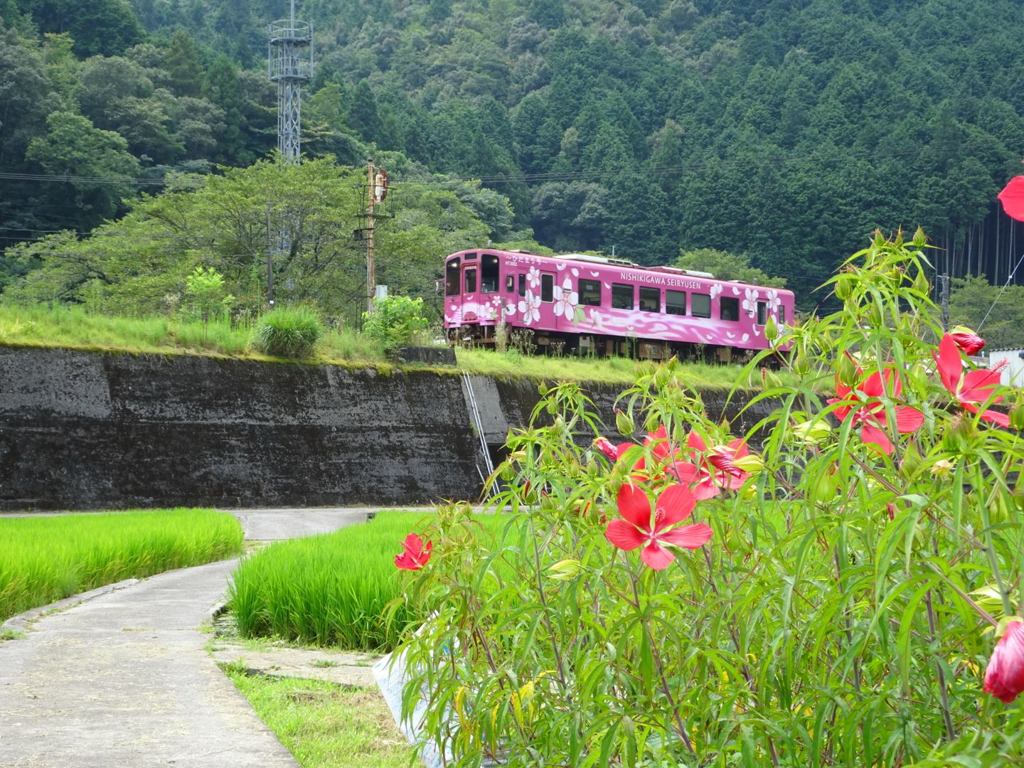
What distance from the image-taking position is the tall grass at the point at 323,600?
436 cm

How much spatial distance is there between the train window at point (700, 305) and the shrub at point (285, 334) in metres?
Result: 9.13

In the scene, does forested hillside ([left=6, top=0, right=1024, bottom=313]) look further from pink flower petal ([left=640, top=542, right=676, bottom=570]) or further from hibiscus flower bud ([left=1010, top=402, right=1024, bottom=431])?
hibiscus flower bud ([left=1010, top=402, right=1024, bottom=431])

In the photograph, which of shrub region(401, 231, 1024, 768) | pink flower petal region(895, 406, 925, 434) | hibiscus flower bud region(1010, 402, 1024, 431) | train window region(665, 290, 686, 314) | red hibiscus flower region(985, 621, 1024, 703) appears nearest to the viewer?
red hibiscus flower region(985, 621, 1024, 703)

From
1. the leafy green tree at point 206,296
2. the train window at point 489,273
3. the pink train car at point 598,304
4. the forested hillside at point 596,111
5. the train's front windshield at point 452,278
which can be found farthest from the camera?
the forested hillside at point 596,111

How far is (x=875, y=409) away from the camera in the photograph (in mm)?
1470

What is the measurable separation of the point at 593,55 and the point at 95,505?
5855cm

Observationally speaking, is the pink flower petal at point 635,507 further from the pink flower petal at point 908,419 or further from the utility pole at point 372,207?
the utility pole at point 372,207

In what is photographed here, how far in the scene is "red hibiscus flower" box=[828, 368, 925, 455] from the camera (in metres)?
1.43

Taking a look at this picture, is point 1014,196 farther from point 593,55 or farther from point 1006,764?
point 593,55

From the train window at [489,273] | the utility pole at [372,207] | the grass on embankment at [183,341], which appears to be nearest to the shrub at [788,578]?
the grass on embankment at [183,341]

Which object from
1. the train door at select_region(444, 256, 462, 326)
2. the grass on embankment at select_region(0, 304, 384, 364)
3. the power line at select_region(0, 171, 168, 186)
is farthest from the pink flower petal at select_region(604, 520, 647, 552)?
the power line at select_region(0, 171, 168, 186)

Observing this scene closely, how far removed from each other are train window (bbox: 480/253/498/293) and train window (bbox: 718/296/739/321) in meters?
5.39

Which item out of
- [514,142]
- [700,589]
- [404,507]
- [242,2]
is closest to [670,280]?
[404,507]

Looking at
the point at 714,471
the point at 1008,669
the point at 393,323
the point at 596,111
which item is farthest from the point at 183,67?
the point at 1008,669
